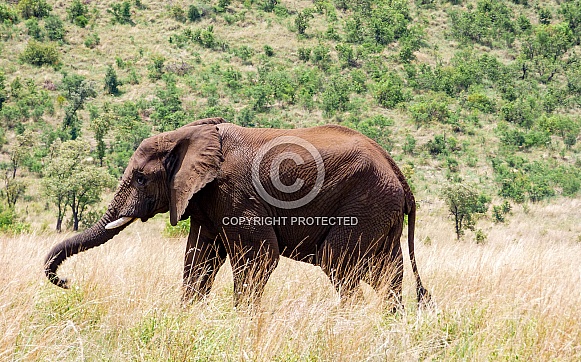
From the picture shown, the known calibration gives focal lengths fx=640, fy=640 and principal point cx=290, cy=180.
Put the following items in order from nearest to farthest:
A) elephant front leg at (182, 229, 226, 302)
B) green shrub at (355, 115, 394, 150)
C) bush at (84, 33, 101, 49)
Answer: elephant front leg at (182, 229, 226, 302)
green shrub at (355, 115, 394, 150)
bush at (84, 33, 101, 49)

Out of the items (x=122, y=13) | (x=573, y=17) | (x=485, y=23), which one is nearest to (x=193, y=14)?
(x=122, y=13)

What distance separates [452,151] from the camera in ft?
110

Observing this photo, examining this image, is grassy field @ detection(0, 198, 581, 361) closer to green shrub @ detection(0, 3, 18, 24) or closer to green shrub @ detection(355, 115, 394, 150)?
green shrub @ detection(355, 115, 394, 150)

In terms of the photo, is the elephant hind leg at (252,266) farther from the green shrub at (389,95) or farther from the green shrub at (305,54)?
the green shrub at (305,54)

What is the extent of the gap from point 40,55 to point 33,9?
31.8ft

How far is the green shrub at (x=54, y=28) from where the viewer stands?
4666 cm

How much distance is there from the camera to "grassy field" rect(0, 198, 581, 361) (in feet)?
12.1

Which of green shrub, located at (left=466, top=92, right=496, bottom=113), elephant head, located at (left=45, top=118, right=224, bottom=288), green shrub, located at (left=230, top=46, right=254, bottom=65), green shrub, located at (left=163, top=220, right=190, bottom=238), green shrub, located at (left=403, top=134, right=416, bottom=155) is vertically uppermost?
elephant head, located at (left=45, top=118, right=224, bottom=288)

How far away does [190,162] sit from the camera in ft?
17.7

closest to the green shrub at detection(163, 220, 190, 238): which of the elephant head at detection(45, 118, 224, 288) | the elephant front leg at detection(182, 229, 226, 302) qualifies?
the elephant front leg at detection(182, 229, 226, 302)

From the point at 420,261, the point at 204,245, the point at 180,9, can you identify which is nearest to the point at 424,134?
the point at 180,9

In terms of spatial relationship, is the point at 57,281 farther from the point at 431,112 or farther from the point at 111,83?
the point at 111,83

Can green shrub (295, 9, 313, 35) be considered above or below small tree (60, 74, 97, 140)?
above

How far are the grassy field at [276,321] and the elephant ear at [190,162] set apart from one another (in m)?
0.75
